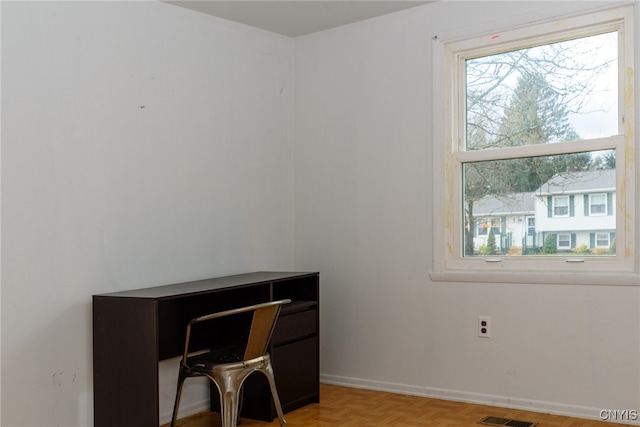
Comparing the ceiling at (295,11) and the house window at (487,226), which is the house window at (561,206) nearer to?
the house window at (487,226)

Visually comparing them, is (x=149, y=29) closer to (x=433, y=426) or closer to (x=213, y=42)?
(x=213, y=42)

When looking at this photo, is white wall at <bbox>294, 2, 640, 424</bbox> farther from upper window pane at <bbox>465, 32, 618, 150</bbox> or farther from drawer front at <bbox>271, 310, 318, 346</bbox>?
drawer front at <bbox>271, 310, 318, 346</bbox>

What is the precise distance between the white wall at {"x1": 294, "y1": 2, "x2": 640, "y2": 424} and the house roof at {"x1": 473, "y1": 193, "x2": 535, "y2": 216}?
1.19 feet

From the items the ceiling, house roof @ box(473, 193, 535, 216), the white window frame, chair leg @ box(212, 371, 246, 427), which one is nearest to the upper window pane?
the white window frame

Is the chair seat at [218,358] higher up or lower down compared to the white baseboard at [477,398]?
higher up

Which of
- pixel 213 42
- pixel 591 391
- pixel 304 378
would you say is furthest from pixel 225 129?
pixel 591 391

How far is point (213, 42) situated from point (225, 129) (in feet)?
1.93

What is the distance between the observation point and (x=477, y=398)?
4.25 m

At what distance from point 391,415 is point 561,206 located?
A: 1.63m

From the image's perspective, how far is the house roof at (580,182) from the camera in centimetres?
388

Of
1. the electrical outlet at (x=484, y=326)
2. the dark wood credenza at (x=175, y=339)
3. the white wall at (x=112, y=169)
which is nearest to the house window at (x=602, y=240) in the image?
the electrical outlet at (x=484, y=326)

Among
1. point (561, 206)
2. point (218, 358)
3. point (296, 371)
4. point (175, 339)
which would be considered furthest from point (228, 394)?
point (561, 206)

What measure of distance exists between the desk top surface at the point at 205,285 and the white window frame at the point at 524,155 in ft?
3.30

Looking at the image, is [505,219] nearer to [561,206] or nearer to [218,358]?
[561,206]
